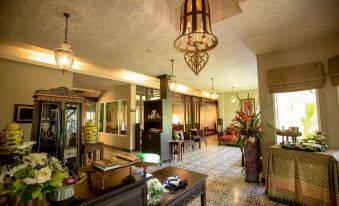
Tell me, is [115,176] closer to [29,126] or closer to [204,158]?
[29,126]

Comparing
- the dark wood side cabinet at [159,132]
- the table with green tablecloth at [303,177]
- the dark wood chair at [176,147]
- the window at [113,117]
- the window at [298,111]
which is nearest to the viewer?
the table with green tablecloth at [303,177]

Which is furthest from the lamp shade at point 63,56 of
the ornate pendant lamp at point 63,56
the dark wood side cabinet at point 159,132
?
the dark wood side cabinet at point 159,132

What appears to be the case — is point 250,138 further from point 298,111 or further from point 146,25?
point 146,25

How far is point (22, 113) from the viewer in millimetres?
4102

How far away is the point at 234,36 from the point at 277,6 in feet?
2.97

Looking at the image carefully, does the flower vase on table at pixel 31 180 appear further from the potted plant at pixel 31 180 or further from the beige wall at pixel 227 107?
the beige wall at pixel 227 107

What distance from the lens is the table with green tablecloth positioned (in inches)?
92.6

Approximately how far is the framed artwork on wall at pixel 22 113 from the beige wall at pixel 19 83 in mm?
80

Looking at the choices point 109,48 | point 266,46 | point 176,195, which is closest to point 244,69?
point 266,46

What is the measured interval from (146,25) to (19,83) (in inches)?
146

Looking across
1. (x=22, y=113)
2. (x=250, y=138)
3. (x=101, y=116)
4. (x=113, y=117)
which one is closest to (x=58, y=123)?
(x=22, y=113)

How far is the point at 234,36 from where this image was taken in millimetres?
3068

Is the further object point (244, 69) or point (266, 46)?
point (244, 69)

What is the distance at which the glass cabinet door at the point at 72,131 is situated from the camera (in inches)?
144
